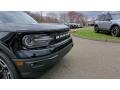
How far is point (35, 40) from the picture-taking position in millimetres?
2721

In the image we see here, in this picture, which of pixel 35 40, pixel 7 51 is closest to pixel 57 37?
pixel 35 40

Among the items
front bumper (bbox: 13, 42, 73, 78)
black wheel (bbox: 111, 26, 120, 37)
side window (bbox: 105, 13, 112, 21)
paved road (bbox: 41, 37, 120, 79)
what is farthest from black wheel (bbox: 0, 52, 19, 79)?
side window (bbox: 105, 13, 112, 21)

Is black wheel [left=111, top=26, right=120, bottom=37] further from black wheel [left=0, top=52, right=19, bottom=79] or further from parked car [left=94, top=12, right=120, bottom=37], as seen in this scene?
black wheel [left=0, top=52, right=19, bottom=79]

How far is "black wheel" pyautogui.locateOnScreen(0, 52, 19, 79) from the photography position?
2.70 m

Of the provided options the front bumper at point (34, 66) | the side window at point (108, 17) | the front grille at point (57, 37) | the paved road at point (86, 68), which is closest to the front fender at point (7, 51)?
the front bumper at point (34, 66)

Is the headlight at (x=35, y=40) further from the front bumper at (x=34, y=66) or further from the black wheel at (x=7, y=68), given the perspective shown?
the black wheel at (x=7, y=68)

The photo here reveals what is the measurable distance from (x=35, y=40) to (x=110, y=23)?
746 centimetres

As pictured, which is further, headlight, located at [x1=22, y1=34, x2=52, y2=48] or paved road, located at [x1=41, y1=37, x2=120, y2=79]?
paved road, located at [x1=41, y1=37, x2=120, y2=79]

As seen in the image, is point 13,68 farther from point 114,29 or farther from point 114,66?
point 114,29

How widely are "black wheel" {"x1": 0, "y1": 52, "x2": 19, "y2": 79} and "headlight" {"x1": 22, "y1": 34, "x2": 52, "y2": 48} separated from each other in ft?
1.36

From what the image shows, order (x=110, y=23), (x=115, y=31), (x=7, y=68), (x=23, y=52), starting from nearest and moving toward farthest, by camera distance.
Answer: (x=23, y=52) → (x=7, y=68) → (x=115, y=31) → (x=110, y=23)

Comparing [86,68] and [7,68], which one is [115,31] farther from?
[7,68]

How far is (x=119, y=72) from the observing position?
359 centimetres
